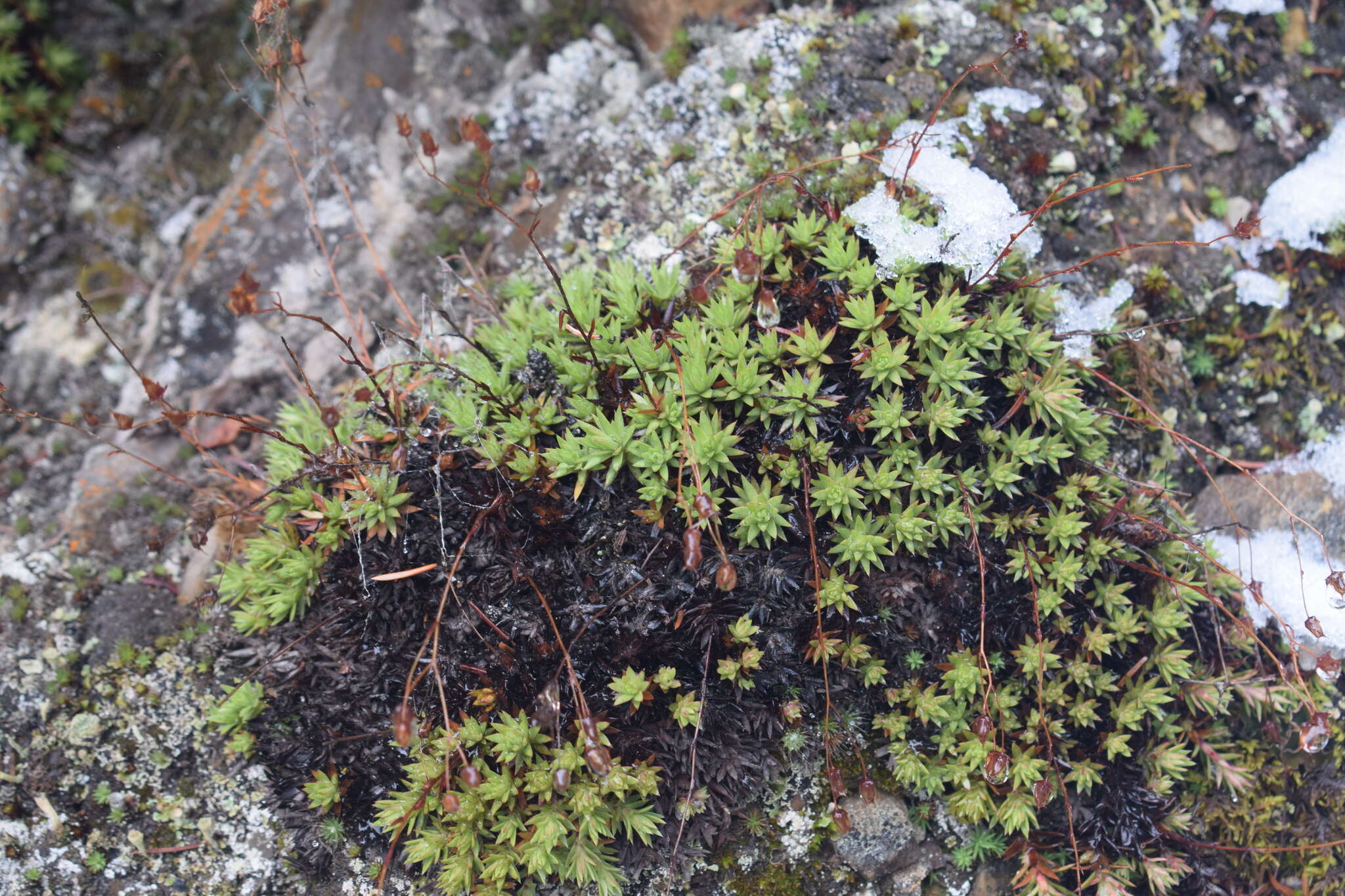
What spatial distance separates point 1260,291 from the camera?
479 cm

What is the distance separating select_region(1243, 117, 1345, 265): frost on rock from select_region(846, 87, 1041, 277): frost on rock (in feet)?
5.50

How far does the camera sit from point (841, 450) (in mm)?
3900

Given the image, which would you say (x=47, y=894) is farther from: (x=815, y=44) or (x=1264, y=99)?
(x=1264, y=99)

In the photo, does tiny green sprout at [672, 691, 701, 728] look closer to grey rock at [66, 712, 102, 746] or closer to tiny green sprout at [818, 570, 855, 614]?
tiny green sprout at [818, 570, 855, 614]

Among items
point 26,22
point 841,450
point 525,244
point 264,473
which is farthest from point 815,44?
point 26,22

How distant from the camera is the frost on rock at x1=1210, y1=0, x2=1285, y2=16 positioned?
16.5 ft

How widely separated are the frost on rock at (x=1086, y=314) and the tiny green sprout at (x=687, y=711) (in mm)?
2592

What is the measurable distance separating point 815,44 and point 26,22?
5445 mm

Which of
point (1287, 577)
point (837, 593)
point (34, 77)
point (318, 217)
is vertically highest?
point (34, 77)

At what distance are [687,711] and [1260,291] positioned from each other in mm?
4131

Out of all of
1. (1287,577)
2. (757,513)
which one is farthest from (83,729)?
(1287,577)

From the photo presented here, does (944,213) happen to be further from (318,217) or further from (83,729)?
(83,729)

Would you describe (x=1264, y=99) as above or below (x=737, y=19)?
below

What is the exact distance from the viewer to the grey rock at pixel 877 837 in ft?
12.8
